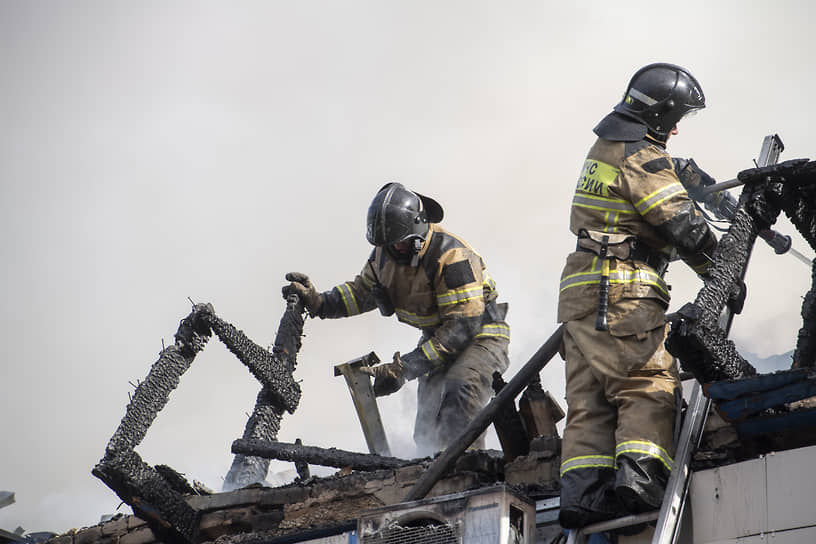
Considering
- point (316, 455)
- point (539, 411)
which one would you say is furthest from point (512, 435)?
point (316, 455)

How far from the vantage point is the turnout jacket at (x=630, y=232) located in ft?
18.3

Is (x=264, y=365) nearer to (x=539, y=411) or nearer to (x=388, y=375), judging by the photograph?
(x=388, y=375)

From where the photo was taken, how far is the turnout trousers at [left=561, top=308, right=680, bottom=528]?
16.6ft

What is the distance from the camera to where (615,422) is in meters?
5.47

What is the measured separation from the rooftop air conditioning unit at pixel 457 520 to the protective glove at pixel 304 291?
11.6 ft

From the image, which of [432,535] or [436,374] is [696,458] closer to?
[432,535]

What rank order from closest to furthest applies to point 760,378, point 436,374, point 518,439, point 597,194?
1. point 760,378
2. point 597,194
3. point 518,439
4. point 436,374

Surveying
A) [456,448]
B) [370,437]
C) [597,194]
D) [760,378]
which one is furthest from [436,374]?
[760,378]

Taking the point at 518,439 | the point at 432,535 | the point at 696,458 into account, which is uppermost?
the point at 518,439

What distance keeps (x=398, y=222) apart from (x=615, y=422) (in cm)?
321

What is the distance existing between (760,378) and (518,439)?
180 cm

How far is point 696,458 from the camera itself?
5.26 meters

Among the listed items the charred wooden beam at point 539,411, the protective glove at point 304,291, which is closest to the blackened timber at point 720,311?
the charred wooden beam at point 539,411

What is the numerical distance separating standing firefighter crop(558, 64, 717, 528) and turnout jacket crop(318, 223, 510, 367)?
2.32 m
